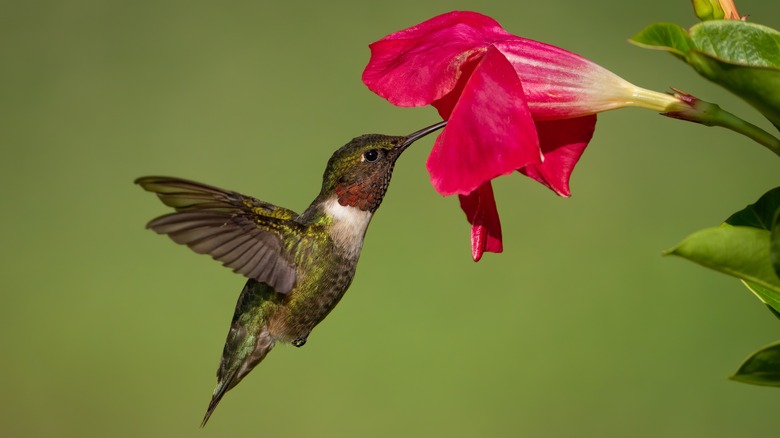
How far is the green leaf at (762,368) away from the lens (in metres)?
0.52

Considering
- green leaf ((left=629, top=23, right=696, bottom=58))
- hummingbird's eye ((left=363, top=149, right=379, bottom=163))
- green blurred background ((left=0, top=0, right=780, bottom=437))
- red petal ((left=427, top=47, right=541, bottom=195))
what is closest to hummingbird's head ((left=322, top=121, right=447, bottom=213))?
hummingbird's eye ((left=363, top=149, right=379, bottom=163))

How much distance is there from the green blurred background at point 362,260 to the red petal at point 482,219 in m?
1.61

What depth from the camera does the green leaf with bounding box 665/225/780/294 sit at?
496 mm

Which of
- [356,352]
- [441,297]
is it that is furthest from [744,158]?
[356,352]

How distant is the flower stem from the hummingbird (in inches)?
13.8

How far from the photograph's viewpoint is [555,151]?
72 centimetres

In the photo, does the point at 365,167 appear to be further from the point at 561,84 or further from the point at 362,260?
the point at 362,260

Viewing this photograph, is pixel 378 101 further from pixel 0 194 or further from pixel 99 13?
pixel 0 194

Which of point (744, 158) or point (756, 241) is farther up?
point (744, 158)

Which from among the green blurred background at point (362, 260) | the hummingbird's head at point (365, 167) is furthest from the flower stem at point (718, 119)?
the green blurred background at point (362, 260)

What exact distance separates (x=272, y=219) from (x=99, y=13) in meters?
1.99

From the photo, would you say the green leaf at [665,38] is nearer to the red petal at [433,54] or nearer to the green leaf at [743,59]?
the green leaf at [743,59]

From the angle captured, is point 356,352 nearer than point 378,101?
Yes

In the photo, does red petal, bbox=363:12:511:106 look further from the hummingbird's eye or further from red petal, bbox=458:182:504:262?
the hummingbird's eye
